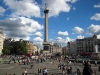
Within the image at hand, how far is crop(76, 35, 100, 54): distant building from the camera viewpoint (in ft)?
513

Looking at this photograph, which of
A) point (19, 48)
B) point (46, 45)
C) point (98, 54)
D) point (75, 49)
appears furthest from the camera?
point (75, 49)

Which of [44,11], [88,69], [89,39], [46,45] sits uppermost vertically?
[44,11]

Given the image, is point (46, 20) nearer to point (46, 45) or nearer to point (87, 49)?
point (46, 45)

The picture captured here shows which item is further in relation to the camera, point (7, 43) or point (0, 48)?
point (7, 43)

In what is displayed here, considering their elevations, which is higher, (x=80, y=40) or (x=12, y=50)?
(x=80, y=40)

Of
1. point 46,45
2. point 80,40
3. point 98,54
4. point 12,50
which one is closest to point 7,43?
point 12,50

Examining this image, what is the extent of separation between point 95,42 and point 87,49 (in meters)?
9.76

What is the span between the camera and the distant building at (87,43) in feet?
513

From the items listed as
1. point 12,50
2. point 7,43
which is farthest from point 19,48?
point 7,43

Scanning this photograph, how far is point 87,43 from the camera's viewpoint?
160375mm

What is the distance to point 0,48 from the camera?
112 metres

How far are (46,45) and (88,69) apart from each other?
93451 millimetres

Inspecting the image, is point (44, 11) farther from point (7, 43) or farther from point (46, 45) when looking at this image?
point (7, 43)

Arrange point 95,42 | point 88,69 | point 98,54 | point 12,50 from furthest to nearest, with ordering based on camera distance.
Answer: point 95,42 < point 12,50 < point 98,54 < point 88,69
